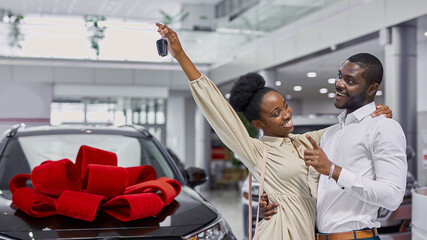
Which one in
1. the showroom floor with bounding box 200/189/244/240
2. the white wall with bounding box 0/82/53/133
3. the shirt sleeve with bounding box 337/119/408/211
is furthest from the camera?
the white wall with bounding box 0/82/53/133

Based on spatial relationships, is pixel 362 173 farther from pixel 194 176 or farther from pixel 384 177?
pixel 194 176

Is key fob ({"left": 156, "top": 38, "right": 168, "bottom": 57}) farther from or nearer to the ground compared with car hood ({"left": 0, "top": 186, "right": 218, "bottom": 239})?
farther from the ground

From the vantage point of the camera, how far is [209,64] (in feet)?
49.1

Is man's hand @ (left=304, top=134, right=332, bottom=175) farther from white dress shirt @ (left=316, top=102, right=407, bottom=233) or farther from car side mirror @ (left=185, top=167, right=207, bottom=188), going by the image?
car side mirror @ (left=185, top=167, right=207, bottom=188)

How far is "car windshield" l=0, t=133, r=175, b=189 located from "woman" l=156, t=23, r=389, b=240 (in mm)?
1827

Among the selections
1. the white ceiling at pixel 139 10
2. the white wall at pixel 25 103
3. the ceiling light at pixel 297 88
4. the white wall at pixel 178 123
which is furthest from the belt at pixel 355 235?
the white wall at pixel 178 123

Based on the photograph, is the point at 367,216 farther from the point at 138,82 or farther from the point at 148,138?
the point at 138,82

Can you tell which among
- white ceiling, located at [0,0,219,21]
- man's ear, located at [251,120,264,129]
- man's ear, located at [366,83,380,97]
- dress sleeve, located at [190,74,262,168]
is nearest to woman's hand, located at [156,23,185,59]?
dress sleeve, located at [190,74,262,168]

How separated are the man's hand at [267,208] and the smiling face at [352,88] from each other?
0.42 meters

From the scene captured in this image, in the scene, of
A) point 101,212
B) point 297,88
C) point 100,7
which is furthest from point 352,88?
point 100,7

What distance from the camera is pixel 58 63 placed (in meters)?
14.1

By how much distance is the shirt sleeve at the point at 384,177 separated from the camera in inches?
64.3

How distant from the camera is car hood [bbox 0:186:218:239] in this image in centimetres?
250

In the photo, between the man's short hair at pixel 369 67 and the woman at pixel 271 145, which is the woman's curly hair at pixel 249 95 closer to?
the woman at pixel 271 145
